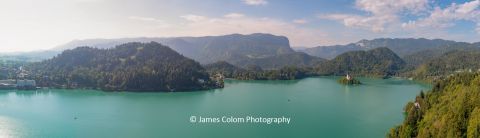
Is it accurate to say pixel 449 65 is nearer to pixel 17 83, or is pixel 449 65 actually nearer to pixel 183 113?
pixel 183 113

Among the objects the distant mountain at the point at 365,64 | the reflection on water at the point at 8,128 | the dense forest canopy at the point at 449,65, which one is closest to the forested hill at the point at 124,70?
the reflection on water at the point at 8,128

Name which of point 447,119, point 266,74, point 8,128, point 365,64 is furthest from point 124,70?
point 365,64

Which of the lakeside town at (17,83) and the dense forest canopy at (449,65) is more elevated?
the dense forest canopy at (449,65)

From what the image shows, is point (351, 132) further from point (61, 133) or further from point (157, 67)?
point (157, 67)

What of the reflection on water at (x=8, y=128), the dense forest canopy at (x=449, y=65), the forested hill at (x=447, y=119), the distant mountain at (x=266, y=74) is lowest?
the reflection on water at (x=8, y=128)

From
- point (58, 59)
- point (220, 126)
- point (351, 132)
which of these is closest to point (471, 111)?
point (351, 132)

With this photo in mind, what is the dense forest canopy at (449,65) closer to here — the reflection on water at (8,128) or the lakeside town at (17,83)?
the lakeside town at (17,83)

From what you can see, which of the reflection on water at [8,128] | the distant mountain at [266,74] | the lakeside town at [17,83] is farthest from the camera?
the distant mountain at [266,74]
